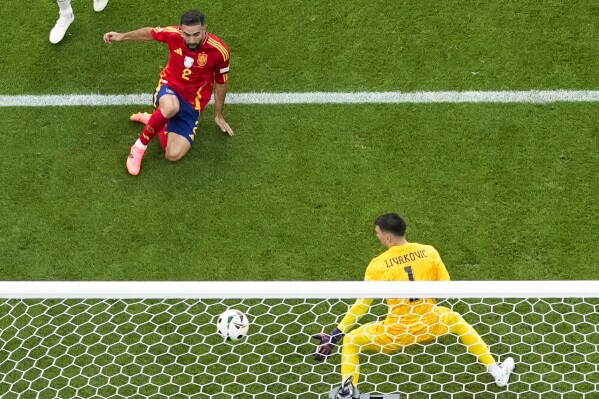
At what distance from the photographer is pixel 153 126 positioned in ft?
21.9

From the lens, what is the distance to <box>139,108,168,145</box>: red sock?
6629 millimetres

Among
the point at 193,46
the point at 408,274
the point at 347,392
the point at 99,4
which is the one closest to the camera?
the point at 347,392

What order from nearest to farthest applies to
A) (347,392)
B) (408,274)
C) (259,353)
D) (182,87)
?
(347,392)
(408,274)
(259,353)
(182,87)

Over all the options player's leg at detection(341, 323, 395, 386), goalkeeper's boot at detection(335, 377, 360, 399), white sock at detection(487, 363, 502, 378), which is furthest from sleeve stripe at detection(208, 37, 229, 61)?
white sock at detection(487, 363, 502, 378)

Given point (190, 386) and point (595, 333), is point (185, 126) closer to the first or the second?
point (190, 386)

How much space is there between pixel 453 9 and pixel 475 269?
8.84 feet

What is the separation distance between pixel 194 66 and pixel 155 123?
0.54m

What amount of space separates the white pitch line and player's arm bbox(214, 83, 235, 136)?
13.2 inches

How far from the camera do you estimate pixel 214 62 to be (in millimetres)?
6605

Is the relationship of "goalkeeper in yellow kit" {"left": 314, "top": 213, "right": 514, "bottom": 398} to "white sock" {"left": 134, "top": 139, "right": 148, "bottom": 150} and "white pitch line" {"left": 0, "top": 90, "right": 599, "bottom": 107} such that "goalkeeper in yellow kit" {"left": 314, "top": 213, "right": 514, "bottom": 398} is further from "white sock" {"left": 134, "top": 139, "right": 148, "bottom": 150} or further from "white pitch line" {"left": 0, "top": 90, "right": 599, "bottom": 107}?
"white sock" {"left": 134, "top": 139, "right": 148, "bottom": 150}

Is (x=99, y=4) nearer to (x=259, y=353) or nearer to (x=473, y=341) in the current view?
(x=259, y=353)

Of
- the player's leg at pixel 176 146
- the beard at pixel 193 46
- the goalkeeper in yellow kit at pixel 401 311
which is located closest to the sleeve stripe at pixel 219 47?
the beard at pixel 193 46

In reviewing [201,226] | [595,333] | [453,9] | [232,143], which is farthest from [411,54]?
[595,333]

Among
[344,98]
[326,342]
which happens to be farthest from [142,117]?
[326,342]
